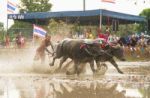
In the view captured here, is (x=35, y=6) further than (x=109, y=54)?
Yes

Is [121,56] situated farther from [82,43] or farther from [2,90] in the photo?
[2,90]

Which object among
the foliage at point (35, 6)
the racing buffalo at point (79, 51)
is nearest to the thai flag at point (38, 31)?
the racing buffalo at point (79, 51)

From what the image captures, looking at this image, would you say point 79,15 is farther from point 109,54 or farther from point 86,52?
point 86,52

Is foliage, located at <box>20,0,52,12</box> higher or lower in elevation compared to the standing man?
higher

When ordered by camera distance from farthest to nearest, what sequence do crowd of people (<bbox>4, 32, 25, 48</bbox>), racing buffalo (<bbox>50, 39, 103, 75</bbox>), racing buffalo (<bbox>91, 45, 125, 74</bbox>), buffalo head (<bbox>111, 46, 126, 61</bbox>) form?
crowd of people (<bbox>4, 32, 25, 48</bbox>) → buffalo head (<bbox>111, 46, 126, 61</bbox>) → racing buffalo (<bbox>91, 45, 125, 74</bbox>) → racing buffalo (<bbox>50, 39, 103, 75</bbox>)

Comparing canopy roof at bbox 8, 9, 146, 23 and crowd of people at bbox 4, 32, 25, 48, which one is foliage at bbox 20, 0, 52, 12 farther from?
crowd of people at bbox 4, 32, 25, 48

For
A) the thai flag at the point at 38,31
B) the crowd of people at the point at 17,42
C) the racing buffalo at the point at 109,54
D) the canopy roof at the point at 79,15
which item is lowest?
the crowd of people at the point at 17,42

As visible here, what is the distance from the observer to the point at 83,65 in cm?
Result: 2025

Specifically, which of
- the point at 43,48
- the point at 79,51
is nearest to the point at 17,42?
the point at 43,48

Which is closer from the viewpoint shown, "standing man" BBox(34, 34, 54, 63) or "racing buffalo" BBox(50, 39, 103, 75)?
"racing buffalo" BBox(50, 39, 103, 75)

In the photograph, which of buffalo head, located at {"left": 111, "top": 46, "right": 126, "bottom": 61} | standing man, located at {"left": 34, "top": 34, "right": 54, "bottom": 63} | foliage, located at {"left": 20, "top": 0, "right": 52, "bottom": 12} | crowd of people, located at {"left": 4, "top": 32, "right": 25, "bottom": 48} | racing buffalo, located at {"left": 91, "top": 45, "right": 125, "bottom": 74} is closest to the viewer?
racing buffalo, located at {"left": 91, "top": 45, "right": 125, "bottom": 74}

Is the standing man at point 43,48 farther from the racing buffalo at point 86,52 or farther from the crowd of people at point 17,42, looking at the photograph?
the crowd of people at point 17,42

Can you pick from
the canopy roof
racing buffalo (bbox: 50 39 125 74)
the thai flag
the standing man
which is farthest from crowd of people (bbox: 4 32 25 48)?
racing buffalo (bbox: 50 39 125 74)

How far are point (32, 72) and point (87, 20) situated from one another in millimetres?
27438
